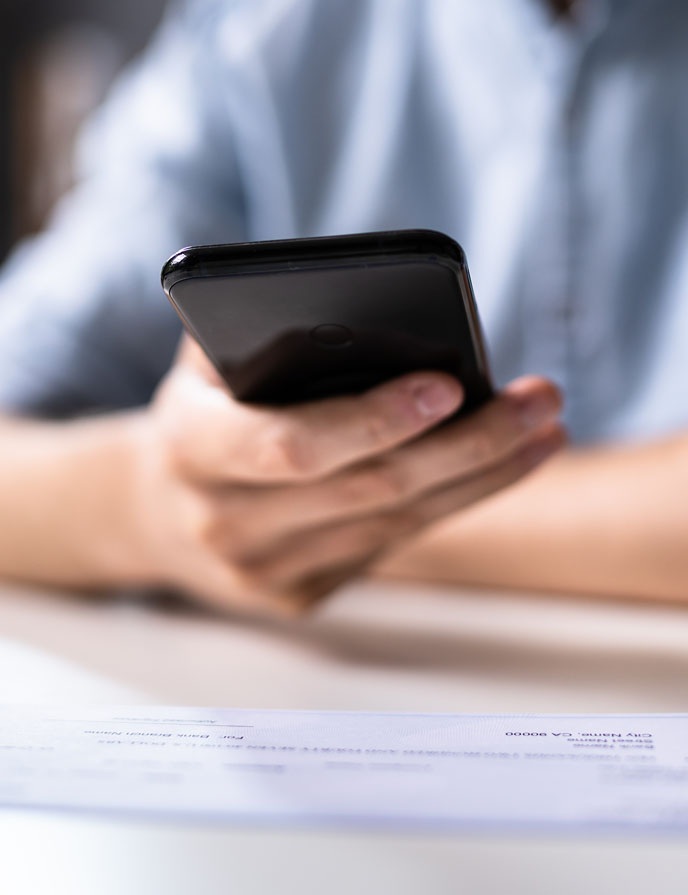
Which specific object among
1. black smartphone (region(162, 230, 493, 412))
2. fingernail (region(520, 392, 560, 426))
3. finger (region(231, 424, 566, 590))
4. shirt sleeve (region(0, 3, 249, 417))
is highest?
shirt sleeve (region(0, 3, 249, 417))

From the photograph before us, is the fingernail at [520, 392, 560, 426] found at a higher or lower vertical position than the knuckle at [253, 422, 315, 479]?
Result: higher

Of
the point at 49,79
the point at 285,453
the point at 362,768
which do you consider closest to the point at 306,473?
the point at 285,453

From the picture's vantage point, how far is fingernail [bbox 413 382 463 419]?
26 centimetres

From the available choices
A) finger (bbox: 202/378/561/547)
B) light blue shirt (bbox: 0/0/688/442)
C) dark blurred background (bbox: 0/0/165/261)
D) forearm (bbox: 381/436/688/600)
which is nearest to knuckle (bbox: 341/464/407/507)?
finger (bbox: 202/378/561/547)

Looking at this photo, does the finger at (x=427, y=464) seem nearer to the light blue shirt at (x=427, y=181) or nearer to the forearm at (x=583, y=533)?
the forearm at (x=583, y=533)

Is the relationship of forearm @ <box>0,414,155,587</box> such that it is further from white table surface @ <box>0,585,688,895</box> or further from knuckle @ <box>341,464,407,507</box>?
knuckle @ <box>341,464,407,507</box>

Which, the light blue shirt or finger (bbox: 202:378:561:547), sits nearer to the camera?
finger (bbox: 202:378:561:547)

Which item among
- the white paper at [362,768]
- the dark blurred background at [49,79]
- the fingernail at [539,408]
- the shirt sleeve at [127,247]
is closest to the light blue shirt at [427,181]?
the shirt sleeve at [127,247]

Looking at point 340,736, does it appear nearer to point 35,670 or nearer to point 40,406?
point 35,670

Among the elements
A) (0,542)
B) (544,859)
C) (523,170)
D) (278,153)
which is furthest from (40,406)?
(544,859)

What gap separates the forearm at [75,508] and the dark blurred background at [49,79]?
128 cm

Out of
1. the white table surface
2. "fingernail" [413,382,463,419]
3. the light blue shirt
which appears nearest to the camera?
the white table surface

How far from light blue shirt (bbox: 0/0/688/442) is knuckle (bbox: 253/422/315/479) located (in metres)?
0.30

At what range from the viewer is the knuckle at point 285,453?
27cm
